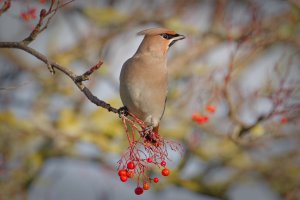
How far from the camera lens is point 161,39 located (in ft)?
11.0

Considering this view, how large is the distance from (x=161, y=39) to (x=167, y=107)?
184 cm

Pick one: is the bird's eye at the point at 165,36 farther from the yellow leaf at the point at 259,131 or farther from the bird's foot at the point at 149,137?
the yellow leaf at the point at 259,131

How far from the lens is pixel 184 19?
644 centimetres

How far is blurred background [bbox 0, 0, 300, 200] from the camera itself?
4.42m

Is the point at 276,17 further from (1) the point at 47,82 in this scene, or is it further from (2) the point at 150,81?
(2) the point at 150,81

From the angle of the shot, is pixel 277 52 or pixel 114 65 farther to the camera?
pixel 277 52

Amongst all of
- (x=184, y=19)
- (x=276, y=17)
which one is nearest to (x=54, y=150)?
(x=184, y=19)

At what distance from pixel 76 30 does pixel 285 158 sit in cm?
268

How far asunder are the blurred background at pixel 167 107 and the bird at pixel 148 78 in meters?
0.50

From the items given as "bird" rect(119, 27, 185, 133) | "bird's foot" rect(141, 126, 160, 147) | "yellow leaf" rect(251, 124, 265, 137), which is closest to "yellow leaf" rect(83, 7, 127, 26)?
"bird" rect(119, 27, 185, 133)

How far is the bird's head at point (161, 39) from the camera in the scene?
10.9 ft

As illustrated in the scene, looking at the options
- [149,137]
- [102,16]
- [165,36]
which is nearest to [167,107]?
[102,16]

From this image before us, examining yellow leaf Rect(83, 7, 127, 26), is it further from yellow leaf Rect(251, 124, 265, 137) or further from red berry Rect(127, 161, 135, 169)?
red berry Rect(127, 161, 135, 169)

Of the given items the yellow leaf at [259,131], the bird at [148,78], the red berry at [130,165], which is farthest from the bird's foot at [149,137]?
the yellow leaf at [259,131]
